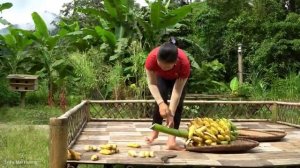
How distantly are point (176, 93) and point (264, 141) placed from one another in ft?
4.01

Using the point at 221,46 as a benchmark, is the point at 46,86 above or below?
below

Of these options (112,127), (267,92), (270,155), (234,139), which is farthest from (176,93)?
(267,92)

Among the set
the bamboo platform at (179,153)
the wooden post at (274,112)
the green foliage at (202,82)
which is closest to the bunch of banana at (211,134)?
the bamboo platform at (179,153)

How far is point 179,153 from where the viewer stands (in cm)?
372

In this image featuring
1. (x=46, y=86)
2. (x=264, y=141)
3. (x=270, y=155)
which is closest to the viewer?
(x=270, y=155)

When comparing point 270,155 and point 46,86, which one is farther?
point 46,86

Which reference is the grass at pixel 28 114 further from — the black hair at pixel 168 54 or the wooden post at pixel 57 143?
the wooden post at pixel 57 143

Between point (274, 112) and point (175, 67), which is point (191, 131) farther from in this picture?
point (274, 112)

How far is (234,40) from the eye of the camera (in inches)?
603

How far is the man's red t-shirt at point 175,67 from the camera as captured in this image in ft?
13.0

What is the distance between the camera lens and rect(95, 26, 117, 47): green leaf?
32.0 feet

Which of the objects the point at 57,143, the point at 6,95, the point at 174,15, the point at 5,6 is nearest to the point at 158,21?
the point at 174,15

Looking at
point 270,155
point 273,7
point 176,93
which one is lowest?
point 270,155

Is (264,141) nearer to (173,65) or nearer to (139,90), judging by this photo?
(173,65)
